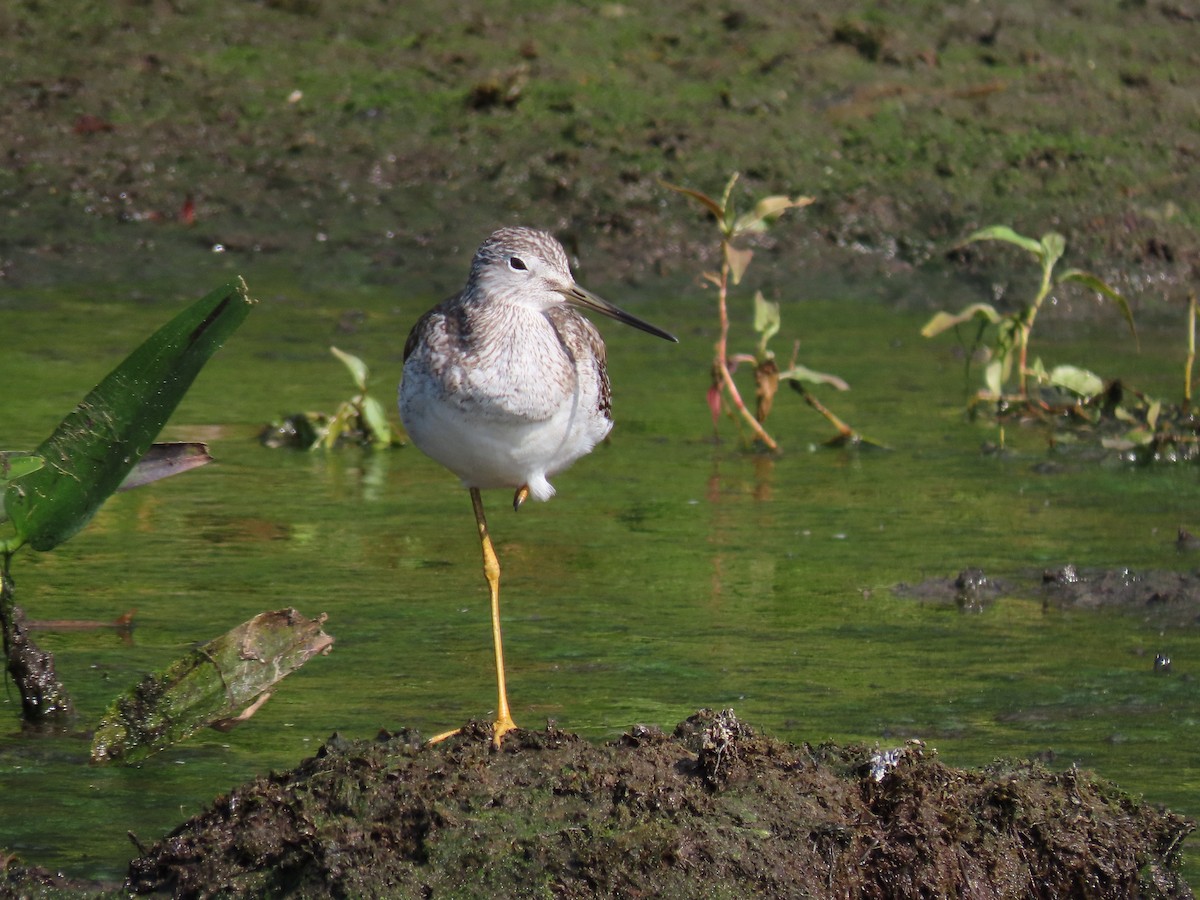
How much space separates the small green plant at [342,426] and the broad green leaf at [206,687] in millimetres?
2955

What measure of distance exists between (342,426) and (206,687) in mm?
3201

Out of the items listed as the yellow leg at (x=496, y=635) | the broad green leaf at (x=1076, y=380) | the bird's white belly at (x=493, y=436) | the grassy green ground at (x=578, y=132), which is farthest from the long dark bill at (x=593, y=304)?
the grassy green ground at (x=578, y=132)

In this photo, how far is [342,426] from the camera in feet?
23.6

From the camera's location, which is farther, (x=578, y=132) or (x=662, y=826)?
(x=578, y=132)

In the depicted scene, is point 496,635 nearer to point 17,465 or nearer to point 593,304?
point 593,304

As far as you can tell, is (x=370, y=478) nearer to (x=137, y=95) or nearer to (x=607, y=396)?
(x=607, y=396)

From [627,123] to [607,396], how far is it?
20.8ft

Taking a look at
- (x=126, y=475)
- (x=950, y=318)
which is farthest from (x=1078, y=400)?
(x=126, y=475)

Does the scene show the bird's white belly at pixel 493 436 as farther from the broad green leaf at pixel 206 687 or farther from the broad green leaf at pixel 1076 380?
the broad green leaf at pixel 1076 380

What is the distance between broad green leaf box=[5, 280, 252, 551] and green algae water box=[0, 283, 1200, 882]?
0.58 meters

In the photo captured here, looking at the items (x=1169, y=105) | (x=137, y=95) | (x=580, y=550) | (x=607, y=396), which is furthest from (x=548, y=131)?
(x=607, y=396)

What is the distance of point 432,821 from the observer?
329cm

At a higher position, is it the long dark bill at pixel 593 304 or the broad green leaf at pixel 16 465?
the long dark bill at pixel 593 304

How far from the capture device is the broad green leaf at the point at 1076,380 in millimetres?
7465
